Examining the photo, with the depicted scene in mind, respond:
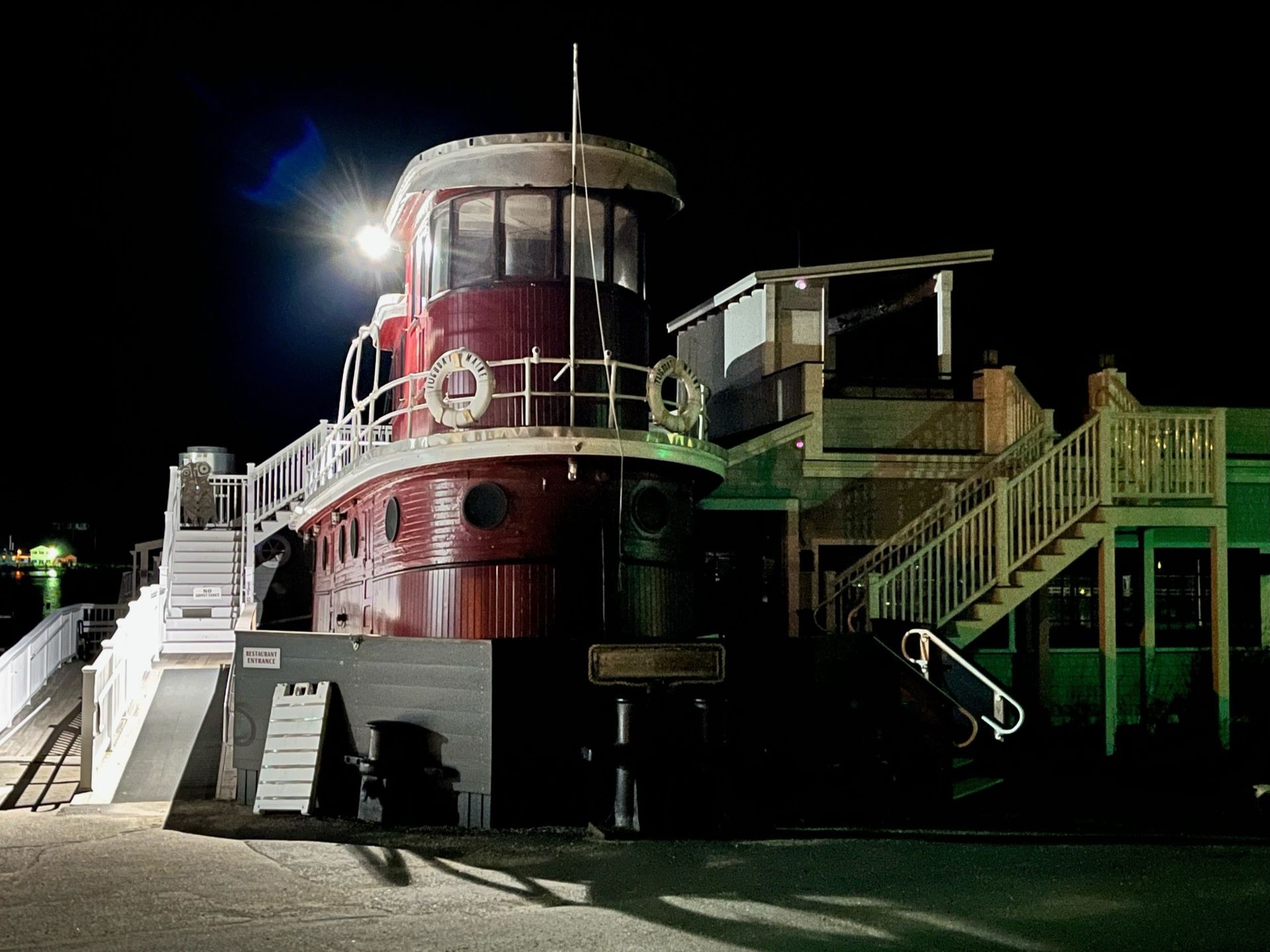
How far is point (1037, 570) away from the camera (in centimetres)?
1522

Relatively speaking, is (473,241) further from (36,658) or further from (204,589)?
(36,658)

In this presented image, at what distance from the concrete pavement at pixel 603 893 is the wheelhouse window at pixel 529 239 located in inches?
231

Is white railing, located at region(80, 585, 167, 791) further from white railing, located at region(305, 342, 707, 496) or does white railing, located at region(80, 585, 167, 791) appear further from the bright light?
the bright light

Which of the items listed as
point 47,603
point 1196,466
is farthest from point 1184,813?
point 47,603

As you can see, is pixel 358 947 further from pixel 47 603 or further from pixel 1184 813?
pixel 47 603

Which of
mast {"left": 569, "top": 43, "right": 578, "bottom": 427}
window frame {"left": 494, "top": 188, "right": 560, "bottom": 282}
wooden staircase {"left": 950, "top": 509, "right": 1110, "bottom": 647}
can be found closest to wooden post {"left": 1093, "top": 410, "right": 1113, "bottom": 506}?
wooden staircase {"left": 950, "top": 509, "right": 1110, "bottom": 647}

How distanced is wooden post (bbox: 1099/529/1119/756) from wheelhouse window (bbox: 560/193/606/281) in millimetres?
7248

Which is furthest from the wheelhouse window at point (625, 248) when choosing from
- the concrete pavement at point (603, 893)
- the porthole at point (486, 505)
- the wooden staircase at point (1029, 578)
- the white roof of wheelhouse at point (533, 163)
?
the concrete pavement at point (603, 893)

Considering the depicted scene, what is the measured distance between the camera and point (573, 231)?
1227cm

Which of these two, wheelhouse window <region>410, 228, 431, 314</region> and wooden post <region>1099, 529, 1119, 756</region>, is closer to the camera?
wheelhouse window <region>410, 228, 431, 314</region>

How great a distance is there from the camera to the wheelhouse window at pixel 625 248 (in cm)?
1351

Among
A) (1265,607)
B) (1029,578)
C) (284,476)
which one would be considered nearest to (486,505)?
(1029,578)

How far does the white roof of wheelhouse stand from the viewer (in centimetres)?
1287

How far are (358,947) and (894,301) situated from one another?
15752 mm
